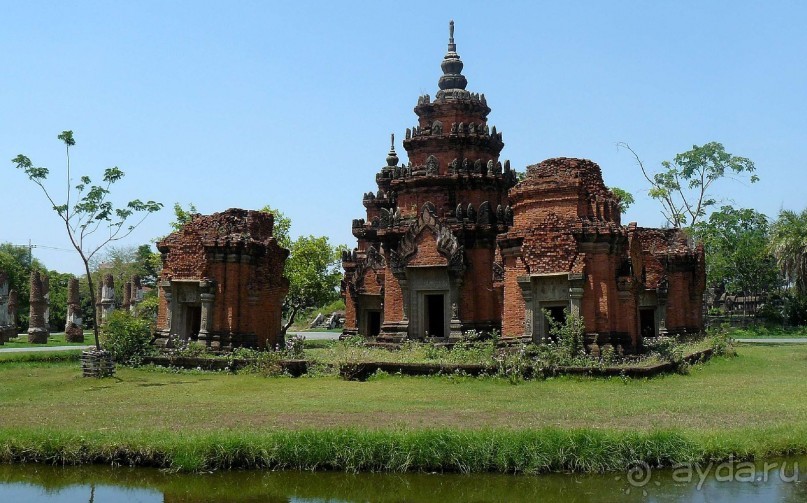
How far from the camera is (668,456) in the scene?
945 centimetres

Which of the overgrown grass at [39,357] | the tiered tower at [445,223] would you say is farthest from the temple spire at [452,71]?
the overgrown grass at [39,357]

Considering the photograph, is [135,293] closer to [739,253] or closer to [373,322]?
[373,322]

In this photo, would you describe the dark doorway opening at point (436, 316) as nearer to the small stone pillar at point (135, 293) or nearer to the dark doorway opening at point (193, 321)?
the dark doorway opening at point (193, 321)

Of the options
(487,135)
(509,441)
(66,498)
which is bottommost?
(66,498)

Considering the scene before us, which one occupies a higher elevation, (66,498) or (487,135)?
(487,135)

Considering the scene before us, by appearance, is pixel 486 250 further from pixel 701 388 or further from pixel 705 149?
pixel 705 149

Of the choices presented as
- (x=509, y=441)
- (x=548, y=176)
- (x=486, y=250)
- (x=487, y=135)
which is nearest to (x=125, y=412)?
(x=509, y=441)

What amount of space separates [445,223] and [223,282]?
7985mm

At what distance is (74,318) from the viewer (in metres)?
39.8

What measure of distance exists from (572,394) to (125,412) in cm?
878

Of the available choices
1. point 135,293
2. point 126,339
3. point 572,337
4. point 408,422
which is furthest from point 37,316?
point 408,422

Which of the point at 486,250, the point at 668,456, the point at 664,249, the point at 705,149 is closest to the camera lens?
the point at 668,456

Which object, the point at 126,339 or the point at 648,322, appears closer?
the point at 126,339

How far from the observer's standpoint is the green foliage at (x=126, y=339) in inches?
899
